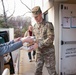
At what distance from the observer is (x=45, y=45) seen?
3523 millimetres

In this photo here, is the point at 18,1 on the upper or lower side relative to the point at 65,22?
upper

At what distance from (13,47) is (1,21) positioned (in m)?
13.3

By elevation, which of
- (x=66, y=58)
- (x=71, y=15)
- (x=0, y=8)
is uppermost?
(x=0, y=8)

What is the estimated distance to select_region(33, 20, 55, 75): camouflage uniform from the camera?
350 centimetres

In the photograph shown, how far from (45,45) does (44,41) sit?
0.09m

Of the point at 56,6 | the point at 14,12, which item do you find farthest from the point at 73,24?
the point at 14,12

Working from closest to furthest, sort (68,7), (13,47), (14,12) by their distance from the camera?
(13,47)
(68,7)
(14,12)

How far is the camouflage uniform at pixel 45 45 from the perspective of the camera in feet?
11.5

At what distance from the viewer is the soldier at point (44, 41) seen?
3.49 metres

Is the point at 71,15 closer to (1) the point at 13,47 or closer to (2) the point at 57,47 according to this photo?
(2) the point at 57,47

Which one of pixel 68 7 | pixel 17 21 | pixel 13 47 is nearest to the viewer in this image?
pixel 13 47

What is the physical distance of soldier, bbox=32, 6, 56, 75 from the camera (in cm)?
349

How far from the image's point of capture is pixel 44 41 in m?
3.48

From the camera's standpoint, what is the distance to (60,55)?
5484 mm
